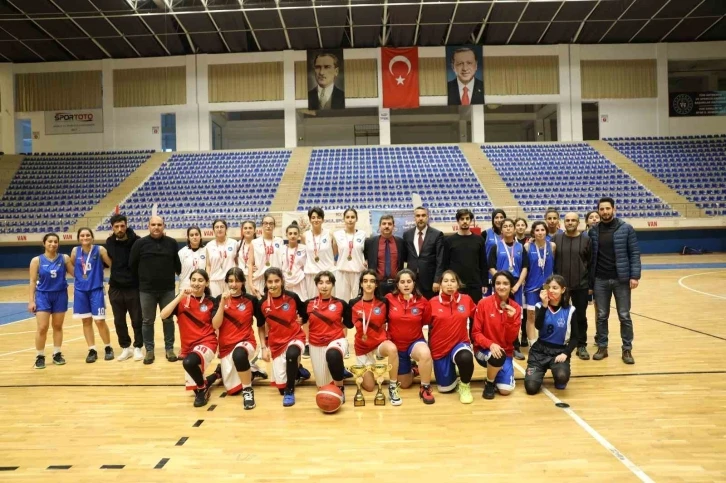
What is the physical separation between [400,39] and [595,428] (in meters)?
22.4

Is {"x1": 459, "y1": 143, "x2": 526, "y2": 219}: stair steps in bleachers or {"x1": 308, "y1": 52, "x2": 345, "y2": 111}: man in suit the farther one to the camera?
{"x1": 308, "y1": 52, "x2": 345, "y2": 111}: man in suit

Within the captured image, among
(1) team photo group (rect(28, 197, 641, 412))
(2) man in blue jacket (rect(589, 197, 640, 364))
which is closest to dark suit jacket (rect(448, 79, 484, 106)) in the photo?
(1) team photo group (rect(28, 197, 641, 412))

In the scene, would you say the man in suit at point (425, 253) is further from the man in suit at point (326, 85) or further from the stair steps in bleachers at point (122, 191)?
the man in suit at point (326, 85)

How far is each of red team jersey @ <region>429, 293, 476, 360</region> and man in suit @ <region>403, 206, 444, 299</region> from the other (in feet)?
2.25

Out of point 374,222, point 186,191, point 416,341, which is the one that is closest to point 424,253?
point 416,341

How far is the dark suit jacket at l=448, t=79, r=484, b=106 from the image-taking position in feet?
76.9

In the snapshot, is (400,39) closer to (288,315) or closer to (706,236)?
(706,236)

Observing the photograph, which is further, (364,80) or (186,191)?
(364,80)

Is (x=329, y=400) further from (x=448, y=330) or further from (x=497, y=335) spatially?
(x=497, y=335)

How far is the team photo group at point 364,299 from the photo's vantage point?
4.58m

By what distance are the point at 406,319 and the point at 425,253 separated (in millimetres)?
1105

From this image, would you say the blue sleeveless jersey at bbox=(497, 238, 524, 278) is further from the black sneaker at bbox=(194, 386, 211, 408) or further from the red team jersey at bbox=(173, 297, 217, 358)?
the black sneaker at bbox=(194, 386, 211, 408)

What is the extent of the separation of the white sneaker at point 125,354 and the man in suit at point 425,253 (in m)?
3.75

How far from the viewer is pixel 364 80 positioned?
931 inches
